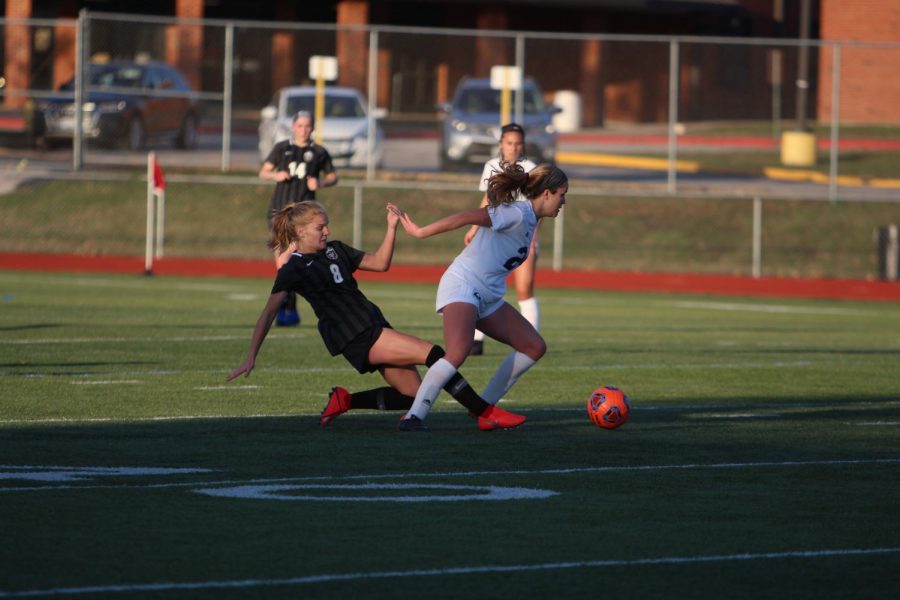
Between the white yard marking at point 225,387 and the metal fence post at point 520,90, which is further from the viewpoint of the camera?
the metal fence post at point 520,90

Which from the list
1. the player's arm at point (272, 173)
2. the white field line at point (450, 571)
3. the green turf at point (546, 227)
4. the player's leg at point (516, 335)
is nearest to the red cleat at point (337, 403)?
the player's leg at point (516, 335)

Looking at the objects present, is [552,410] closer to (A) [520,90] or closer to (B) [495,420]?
(B) [495,420]

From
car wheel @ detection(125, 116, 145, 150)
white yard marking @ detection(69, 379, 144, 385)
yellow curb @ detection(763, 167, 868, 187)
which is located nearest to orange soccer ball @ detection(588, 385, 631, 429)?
white yard marking @ detection(69, 379, 144, 385)

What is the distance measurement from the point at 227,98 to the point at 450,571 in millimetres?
22488

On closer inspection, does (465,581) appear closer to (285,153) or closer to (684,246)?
(285,153)

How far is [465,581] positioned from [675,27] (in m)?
49.3

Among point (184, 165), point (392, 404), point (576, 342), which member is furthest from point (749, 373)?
point (184, 165)

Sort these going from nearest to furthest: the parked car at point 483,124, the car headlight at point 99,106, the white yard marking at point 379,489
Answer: the white yard marking at point 379,489 → the parked car at point 483,124 → the car headlight at point 99,106

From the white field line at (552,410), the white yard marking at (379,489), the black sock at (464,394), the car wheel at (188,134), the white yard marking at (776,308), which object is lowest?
the white field line at (552,410)

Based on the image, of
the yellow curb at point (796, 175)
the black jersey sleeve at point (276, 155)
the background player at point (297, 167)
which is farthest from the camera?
the yellow curb at point (796, 175)

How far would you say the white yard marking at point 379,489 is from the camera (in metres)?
7.22

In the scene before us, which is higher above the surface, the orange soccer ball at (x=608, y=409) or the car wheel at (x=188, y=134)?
the car wheel at (x=188, y=134)

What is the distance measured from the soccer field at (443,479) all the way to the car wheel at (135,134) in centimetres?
1472

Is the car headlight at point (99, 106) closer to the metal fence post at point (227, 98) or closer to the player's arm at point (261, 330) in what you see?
the metal fence post at point (227, 98)
